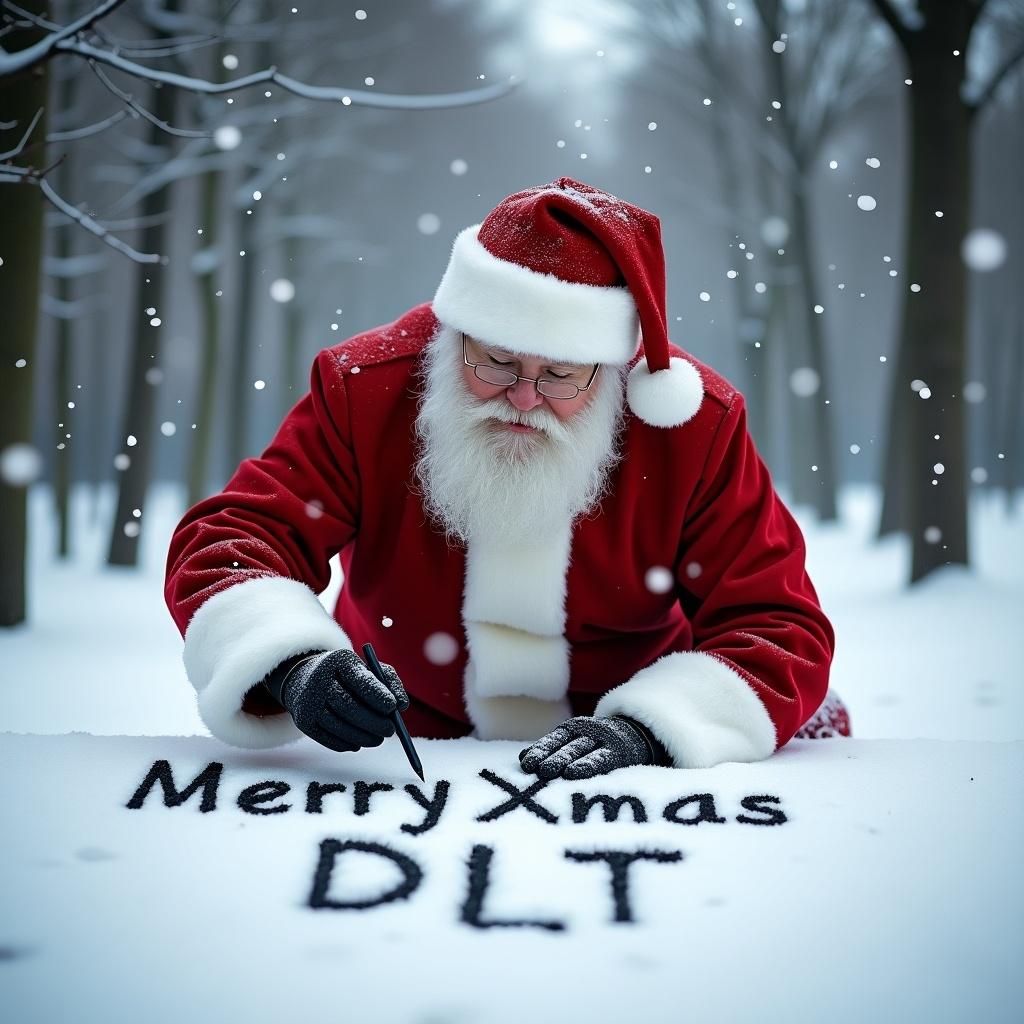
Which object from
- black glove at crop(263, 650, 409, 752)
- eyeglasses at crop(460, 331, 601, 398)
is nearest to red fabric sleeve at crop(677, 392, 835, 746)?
eyeglasses at crop(460, 331, 601, 398)

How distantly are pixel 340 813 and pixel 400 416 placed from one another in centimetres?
96

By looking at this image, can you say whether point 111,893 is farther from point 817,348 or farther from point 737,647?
point 817,348

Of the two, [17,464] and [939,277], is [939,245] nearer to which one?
[939,277]

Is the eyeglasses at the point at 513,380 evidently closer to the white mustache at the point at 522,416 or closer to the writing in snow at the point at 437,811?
the white mustache at the point at 522,416

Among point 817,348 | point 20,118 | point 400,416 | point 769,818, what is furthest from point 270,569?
point 817,348

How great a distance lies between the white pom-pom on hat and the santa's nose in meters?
0.20

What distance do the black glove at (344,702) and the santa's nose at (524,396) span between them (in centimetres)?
62

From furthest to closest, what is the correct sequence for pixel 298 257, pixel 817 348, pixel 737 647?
1. pixel 298 257
2. pixel 817 348
3. pixel 737 647

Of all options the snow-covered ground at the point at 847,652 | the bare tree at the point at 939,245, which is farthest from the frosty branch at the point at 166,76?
the bare tree at the point at 939,245

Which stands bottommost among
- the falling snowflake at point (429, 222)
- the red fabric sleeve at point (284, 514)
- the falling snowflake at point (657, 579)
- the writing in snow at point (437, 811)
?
the writing in snow at point (437, 811)

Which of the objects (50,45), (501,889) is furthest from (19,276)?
(501,889)

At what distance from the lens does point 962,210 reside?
5.58 meters

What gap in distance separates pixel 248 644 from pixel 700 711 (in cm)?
84

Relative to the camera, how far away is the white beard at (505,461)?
2.15 m
